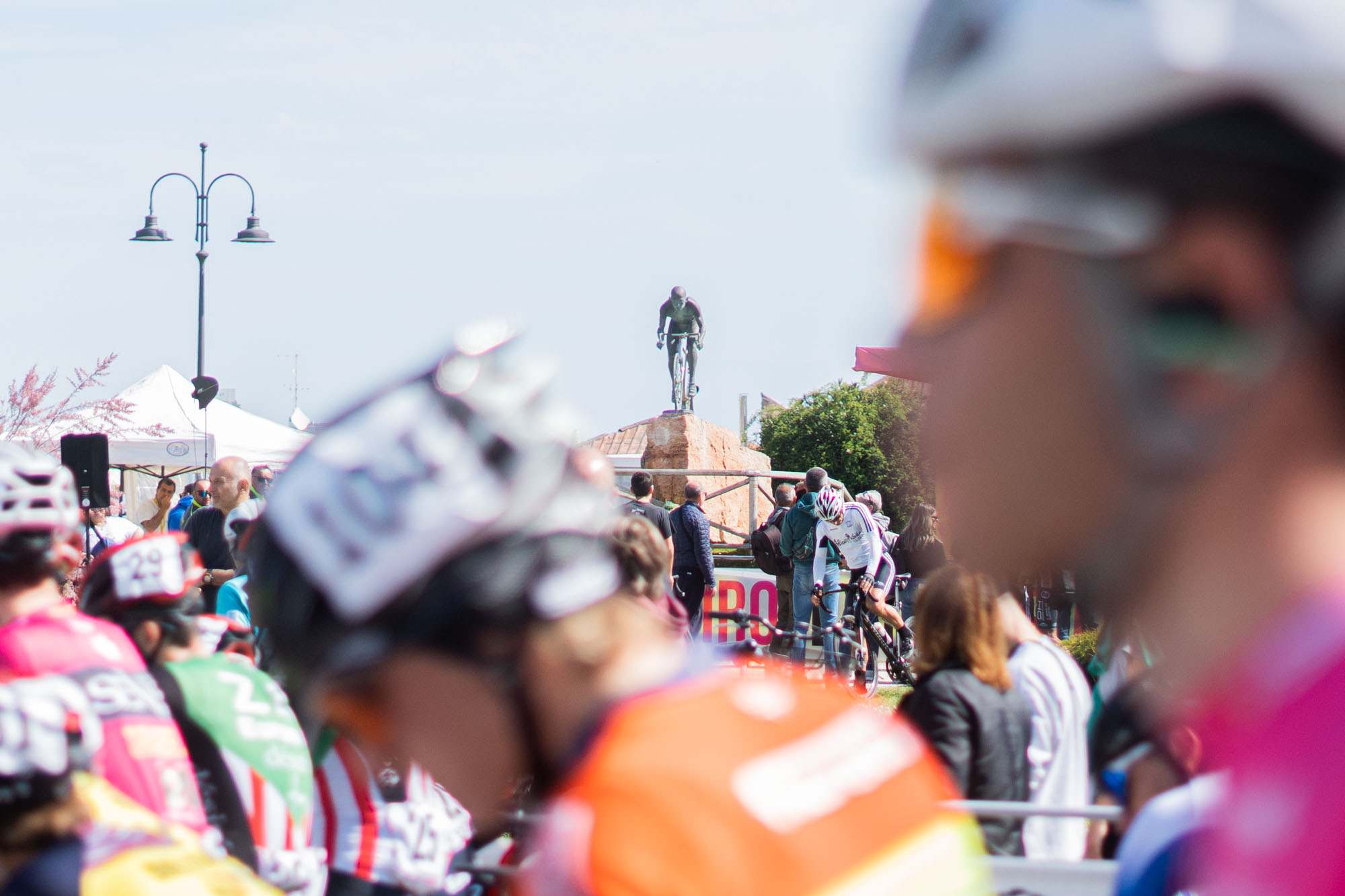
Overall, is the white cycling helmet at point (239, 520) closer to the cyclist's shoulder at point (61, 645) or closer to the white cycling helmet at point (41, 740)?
the cyclist's shoulder at point (61, 645)

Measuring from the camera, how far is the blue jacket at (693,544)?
12617 mm

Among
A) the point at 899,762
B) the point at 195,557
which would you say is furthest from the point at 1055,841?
the point at 899,762

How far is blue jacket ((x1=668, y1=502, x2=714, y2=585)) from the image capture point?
41.4ft

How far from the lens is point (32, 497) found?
13.9 ft

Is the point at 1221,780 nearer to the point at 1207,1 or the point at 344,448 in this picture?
the point at 1207,1

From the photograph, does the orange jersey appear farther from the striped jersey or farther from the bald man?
the bald man

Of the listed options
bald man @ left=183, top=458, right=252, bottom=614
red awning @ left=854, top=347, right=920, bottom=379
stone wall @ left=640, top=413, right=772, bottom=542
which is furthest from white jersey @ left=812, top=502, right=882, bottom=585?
red awning @ left=854, top=347, right=920, bottom=379

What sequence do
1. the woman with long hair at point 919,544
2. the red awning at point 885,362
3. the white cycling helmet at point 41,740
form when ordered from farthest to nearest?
the woman with long hair at point 919,544 < the white cycling helmet at point 41,740 < the red awning at point 885,362

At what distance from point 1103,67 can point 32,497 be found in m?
4.05

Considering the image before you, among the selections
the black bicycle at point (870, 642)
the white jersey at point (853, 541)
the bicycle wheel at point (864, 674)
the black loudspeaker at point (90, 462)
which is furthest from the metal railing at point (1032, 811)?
the black loudspeaker at point (90, 462)

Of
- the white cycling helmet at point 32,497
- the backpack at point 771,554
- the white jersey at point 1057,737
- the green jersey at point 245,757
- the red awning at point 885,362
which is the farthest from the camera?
the backpack at point 771,554

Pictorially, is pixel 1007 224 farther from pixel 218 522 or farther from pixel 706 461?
pixel 706 461

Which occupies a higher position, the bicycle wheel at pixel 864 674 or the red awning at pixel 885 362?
the red awning at pixel 885 362

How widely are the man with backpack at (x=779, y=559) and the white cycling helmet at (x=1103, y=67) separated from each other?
43.7 ft
